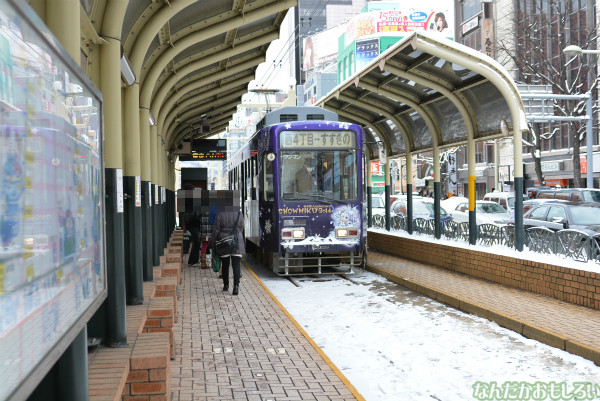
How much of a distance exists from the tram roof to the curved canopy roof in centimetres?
237

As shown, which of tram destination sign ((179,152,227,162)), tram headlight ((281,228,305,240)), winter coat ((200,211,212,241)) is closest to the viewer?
tram headlight ((281,228,305,240))

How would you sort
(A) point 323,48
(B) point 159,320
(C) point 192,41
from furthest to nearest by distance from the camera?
(A) point 323,48
(C) point 192,41
(B) point 159,320

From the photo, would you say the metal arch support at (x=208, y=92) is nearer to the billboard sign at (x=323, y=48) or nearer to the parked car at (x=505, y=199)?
the parked car at (x=505, y=199)

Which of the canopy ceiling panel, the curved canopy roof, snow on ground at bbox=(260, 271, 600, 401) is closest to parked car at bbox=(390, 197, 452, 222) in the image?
the canopy ceiling panel

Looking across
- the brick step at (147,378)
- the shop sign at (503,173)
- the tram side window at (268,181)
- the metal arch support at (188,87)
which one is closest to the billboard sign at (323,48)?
the shop sign at (503,173)

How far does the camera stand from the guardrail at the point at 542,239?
9.25 m

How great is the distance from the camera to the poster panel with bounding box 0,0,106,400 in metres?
1.80

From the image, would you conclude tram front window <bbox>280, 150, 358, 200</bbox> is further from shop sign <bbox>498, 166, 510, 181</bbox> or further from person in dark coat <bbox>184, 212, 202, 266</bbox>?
shop sign <bbox>498, 166, 510, 181</bbox>

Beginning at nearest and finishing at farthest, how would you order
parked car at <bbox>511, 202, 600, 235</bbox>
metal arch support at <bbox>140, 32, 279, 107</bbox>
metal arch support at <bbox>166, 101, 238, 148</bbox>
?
metal arch support at <bbox>140, 32, 279, 107</bbox> < parked car at <bbox>511, 202, 600, 235</bbox> < metal arch support at <bbox>166, 101, 238, 148</bbox>

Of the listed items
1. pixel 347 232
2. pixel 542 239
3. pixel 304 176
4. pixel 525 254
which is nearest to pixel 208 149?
pixel 304 176

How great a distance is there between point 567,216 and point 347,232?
5.32 metres

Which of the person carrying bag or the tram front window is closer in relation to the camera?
the person carrying bag

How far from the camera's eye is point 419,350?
734 cm

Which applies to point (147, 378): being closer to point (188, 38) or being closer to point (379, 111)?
point (188, 38)
